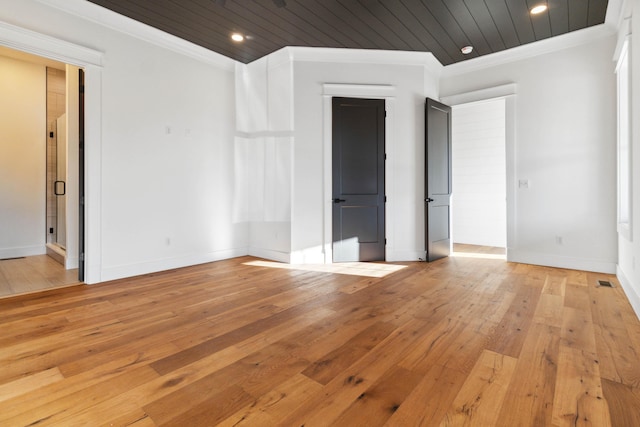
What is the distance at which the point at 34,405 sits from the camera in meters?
1.49

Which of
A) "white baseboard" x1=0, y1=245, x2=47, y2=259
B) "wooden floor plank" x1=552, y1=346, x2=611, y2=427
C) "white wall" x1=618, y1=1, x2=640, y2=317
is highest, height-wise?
"white wall" x1=618, y1=1, x2=640, y2=317

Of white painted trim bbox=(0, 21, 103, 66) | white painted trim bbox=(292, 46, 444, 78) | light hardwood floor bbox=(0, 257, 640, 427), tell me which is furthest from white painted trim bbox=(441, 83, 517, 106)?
white painted trim bbox=(0, 21, 103, 66)

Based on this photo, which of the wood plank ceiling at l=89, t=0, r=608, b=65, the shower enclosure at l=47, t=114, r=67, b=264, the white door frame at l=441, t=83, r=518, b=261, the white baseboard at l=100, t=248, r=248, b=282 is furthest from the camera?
the shower enclosure at l=47, t=114, r=67, b=264

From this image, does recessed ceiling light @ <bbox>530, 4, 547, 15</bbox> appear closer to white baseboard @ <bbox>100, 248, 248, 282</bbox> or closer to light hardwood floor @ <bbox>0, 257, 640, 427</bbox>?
light hardwood floor @ <bbox>0, 257, 640, 427</bbox>

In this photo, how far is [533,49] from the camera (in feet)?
14.6

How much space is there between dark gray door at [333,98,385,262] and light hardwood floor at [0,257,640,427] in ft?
4.69

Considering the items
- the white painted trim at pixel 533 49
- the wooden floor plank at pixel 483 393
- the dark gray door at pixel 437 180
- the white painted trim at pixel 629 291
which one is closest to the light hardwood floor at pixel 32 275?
the wooden floor plank at pixel 483 393

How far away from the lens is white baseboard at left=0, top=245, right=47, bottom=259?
4926mm

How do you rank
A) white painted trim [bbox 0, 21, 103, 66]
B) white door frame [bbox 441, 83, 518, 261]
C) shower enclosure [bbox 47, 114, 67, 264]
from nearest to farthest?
1. white painted trim [bbox 0, 21, 103, 66]
2. white door frame [bbox 441, 83, 518, 261]
3. shower enclosure [bbox 47, 114, 67, 264]

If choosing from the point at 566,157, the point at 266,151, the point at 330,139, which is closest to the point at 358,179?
the point at 330,139

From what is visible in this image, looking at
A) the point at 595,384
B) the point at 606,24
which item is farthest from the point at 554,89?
the point at 595,384

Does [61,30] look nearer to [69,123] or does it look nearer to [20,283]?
[69,123]

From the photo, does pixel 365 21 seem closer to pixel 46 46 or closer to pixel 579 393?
pixel 46 46

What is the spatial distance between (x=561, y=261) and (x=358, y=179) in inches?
116
